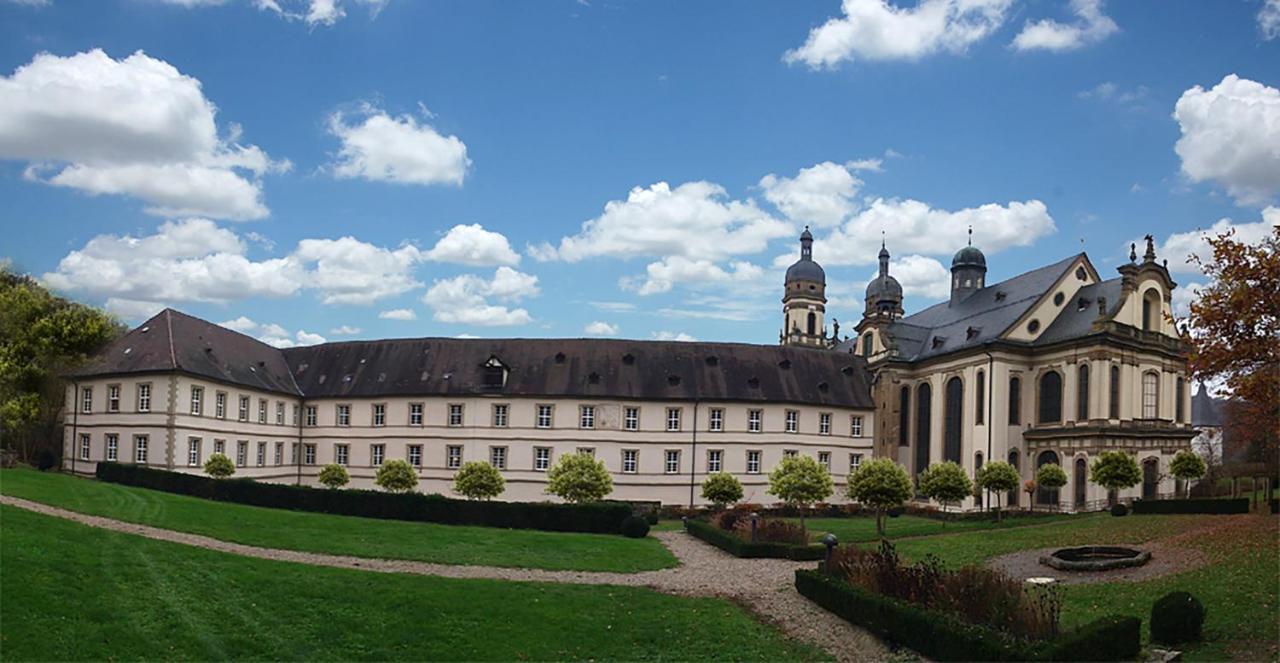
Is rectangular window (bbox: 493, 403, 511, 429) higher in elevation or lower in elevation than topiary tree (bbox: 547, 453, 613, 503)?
higher

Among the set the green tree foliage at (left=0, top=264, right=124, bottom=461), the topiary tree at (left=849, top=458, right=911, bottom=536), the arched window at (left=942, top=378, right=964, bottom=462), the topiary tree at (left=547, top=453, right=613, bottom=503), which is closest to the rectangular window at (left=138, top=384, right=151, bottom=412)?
the green tree foliage at (left=0, top=264, right=124, bottom=461)

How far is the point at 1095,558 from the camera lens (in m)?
27.1

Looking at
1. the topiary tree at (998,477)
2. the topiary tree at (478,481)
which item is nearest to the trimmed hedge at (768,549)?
the topiary tree at (478,481)

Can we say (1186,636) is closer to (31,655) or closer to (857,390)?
(31,655)

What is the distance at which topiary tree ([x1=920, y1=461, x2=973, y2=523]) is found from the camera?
1681 inches

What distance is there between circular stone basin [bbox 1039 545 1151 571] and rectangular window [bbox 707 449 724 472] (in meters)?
27.4

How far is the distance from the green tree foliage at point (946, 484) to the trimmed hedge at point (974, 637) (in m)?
25.4

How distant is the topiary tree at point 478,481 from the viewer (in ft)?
141

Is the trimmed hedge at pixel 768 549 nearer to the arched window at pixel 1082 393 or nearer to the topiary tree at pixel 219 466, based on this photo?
the topiary tree at pixel 219 466

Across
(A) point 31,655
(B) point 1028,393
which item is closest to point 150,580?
(A) point 31,655

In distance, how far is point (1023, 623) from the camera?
1599 cm

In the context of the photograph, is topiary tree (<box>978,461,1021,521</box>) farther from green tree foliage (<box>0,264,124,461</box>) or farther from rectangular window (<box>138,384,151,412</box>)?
green tree foliage (<box>0,264,124,461</box>)

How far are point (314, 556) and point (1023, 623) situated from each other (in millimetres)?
18065

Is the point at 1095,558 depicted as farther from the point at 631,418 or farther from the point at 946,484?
the point at 631,418
